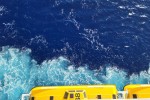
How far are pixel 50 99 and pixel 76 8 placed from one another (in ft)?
71.4

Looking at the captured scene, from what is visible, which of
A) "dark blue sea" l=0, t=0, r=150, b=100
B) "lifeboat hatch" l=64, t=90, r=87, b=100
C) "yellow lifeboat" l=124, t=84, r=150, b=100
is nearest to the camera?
"lifeboat hatch" l=64, t=90, r=87, b=100

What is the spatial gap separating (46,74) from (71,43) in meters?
7.92

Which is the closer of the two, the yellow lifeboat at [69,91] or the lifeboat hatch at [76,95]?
the lifeboat hatch at [76,95]

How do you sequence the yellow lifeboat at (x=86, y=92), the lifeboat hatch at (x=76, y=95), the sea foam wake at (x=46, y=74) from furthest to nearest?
the sea foam wake at (x=46, y=74) < the yellow lifeboat at (x=86, y=92) < the lifeboat hatch at (x=76, y=95)

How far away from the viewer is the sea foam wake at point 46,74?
170 ft

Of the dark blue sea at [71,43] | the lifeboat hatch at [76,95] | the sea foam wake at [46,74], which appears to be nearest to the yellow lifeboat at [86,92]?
the lifeboat hatch at [76,95]

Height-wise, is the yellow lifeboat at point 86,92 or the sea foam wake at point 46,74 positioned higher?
the sea foam wake at point 46,74

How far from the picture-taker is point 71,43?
56312mm

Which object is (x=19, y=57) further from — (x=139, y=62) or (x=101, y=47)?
(x=139, y=62)

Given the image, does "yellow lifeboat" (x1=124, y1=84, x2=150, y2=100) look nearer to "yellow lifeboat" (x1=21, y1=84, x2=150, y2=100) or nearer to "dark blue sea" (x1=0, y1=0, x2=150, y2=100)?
"yellow lifeboat" (x1=21, y1=84, x2=150, y2=100)

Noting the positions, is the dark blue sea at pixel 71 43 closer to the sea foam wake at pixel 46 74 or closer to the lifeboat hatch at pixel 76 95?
the sea foam wake at pixel 46 74

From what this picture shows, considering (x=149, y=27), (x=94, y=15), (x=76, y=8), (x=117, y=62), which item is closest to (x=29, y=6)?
(x=76, y=8)

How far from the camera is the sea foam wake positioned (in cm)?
5169

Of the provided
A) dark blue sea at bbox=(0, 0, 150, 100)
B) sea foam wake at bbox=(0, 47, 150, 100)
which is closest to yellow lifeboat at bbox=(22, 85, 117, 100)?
sea foam wake at bbox=(0, 47, 150, 100)
